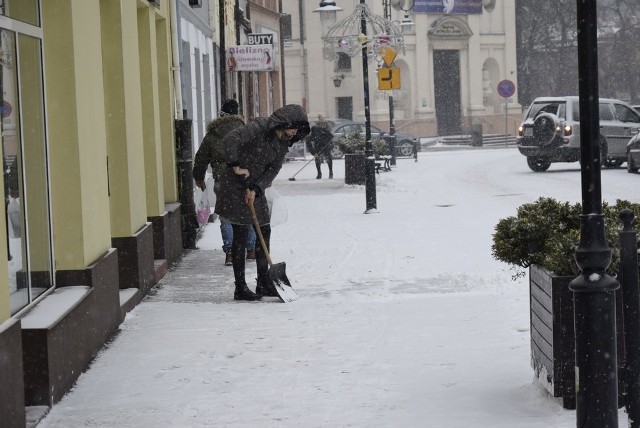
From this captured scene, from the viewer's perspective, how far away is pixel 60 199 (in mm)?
7910

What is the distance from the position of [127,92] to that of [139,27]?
8.35 ft

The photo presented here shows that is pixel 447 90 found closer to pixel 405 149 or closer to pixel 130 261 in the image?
pixel 405 149

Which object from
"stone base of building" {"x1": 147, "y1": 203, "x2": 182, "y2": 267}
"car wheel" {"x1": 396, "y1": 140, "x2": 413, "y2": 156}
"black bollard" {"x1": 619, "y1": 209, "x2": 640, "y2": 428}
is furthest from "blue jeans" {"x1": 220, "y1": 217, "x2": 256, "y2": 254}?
"car wheel" {"x1": 396, "y1": 140, "x2": 413, "y2": 156}

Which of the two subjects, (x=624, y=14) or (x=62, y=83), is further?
(x=624, y=14)

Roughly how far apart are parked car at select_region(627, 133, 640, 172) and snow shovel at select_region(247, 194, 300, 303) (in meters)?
18.7

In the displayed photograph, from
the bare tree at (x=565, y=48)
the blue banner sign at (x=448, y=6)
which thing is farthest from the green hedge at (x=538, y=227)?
the bare tree at (x=565, y=48)

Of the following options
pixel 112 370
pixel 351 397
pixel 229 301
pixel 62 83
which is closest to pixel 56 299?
pixel 112 370

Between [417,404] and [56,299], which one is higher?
[56,299]

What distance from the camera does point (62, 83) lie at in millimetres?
7848

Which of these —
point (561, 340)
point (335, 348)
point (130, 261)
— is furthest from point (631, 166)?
point (561, 340)

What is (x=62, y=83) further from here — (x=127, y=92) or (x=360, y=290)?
(x=360, y=290)

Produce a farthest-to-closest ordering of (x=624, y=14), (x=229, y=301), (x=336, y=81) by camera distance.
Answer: (x=624, y=14) < (x=336, y=81) < (x=229, y=301)

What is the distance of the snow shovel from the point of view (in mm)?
10438

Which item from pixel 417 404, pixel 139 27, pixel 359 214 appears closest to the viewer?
pixel 417 404
